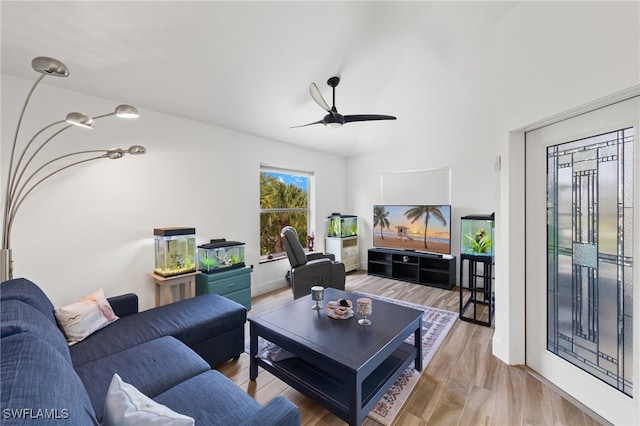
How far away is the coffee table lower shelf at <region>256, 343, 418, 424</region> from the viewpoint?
161 centimetres

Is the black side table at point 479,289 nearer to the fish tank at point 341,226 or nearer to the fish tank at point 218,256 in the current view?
the fish tank at point 341,226

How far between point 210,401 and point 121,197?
2502mm

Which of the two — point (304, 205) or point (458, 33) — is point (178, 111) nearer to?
point (304, 205)

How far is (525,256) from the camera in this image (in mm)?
2303

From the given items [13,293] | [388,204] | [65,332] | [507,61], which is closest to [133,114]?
[13,293]

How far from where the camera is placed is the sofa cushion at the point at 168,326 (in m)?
1.78

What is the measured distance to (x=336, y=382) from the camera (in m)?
1.81

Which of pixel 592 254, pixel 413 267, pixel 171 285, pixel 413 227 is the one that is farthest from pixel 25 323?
pixel 413 267

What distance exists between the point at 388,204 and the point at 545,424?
4.00 m

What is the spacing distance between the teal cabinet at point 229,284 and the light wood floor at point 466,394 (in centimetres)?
103

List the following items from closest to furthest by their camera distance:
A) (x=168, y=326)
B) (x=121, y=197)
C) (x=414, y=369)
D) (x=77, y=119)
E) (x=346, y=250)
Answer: (x=77, y=119) → (x=168, y=326) → (x=414, y=369) → (x=121, y=197) → (x=346, y=250)

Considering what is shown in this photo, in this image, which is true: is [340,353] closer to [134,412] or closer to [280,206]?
[134,412]

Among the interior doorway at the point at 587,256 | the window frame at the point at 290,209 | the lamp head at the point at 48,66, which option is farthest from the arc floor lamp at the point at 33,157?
the interior doorway at the point at 587,256

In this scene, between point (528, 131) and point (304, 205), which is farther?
point (304, 205)
